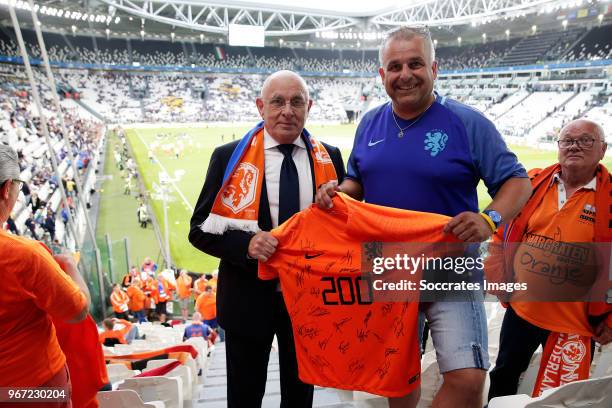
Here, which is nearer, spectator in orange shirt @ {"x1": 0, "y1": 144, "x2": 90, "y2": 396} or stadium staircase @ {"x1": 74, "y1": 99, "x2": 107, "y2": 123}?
spectator in orange shirt @ {"x1": 0, "y1": 144, "x2": 90, "y2": 396}

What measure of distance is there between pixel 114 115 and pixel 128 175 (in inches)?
1072

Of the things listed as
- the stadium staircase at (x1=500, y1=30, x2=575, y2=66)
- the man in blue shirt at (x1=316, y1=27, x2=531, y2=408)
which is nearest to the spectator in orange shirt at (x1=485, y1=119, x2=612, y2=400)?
the man in blue shirt at (x1=316, y1=27, x2=531, y2=408)

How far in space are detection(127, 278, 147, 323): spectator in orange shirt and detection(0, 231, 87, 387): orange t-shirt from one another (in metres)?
7.58

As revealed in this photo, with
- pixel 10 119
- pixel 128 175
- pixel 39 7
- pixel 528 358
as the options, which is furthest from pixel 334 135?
pixel 528 358

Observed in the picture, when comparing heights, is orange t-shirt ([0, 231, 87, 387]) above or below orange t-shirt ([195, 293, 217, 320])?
above

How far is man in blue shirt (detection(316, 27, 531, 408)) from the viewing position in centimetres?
177

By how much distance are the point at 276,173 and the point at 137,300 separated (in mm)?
7739

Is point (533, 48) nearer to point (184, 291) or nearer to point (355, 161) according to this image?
point (184, 291)

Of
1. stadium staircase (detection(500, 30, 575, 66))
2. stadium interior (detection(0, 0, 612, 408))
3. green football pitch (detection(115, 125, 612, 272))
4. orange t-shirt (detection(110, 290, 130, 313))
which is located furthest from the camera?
stadium staircase (detection(500, 30, 575, 66))

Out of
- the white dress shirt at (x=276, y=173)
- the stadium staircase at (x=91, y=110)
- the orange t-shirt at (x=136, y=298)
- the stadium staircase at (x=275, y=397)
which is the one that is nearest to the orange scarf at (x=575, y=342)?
the stadium staircase at (x=275, y=397)

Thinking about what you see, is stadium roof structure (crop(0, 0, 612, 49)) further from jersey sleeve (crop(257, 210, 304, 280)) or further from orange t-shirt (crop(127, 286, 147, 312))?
jersey sleeve (crop(257, 210, 304, 280))

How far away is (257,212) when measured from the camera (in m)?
2.23

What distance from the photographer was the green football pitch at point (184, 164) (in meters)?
14.4

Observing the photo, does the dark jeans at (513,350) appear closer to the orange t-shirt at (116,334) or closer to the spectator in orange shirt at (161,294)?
the orange t-shirt at (116,334)
